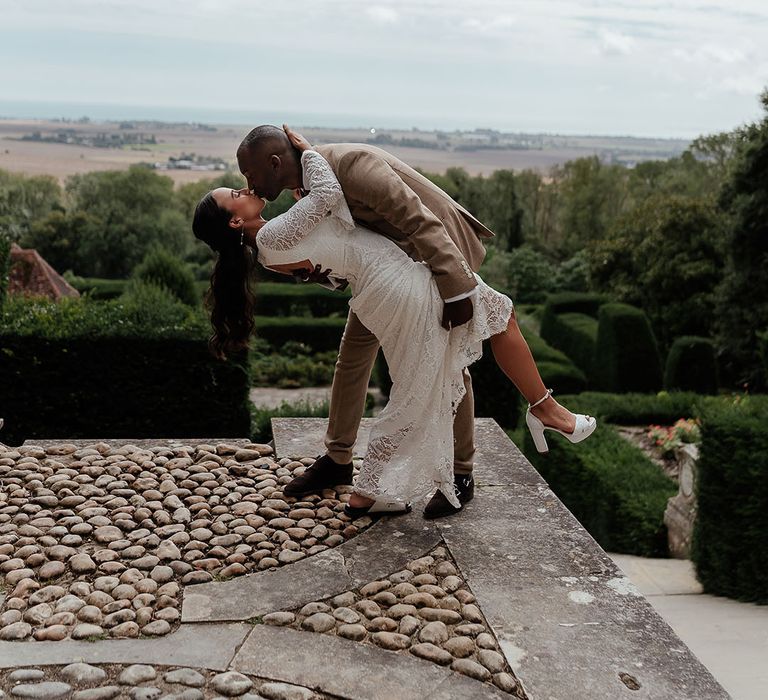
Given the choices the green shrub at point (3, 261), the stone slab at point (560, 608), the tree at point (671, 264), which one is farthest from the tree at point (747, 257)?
the stone slab at point (560, 608)

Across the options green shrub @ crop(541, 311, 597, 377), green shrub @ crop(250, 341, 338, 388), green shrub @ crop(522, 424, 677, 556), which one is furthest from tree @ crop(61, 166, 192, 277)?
green shrub @ crop(522, 424, 677, 556)

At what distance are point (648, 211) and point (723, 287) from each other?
520 cm

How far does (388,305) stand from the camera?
3338mm

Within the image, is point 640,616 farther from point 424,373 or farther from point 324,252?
point 324,252

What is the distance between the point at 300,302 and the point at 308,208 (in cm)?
1804

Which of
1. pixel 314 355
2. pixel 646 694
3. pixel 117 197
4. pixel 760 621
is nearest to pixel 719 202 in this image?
pixel 314 355

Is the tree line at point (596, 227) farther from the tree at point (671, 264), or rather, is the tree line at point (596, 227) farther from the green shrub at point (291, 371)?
the green shrub at point (291, 371)

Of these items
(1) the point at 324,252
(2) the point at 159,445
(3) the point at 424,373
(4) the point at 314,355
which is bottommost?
(4) the point at 314,355

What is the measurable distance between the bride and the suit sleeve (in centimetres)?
7

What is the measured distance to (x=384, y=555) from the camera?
3328 millimetres

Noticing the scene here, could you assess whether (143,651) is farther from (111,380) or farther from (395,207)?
(111,380)

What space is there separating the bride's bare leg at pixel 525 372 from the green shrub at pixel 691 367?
12.3 meters

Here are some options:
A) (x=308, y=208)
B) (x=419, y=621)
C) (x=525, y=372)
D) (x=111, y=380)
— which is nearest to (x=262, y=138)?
(x=308, y=208)

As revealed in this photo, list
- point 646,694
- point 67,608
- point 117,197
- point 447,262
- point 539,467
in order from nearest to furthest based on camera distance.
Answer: point 646,694 < point 67,608 < point 447,262 < point 539,467 < point 117,197
